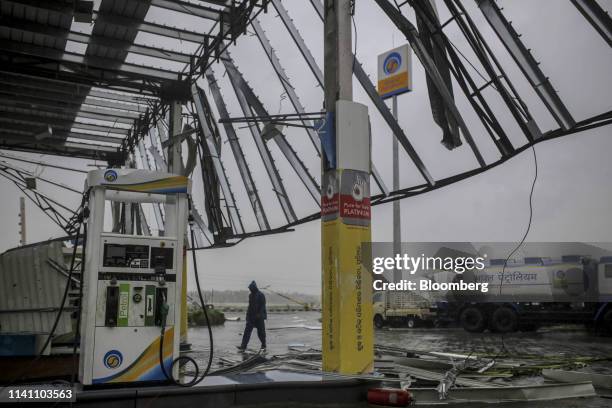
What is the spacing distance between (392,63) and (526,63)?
32.7 ft

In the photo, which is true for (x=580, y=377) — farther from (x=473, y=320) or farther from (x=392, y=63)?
(x=473, y=320)

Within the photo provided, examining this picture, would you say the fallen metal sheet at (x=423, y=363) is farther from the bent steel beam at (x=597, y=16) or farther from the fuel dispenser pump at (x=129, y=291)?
the bent steel beam at (x=597, y=16)

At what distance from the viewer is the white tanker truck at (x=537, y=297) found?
19453mm

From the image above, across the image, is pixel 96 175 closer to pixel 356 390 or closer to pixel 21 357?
pixel 21 357

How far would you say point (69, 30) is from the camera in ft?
43.7

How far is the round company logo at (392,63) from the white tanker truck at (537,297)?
815 centimetres

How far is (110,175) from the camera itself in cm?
668

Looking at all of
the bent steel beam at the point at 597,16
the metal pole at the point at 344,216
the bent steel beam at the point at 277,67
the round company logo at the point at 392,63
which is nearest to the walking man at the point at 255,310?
the bent steel beam at the point at 277,67

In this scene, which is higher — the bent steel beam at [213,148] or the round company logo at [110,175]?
the bent steel beam at [213,148]

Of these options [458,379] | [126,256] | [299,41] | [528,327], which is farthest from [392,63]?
[126,256]

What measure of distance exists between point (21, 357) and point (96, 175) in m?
3.13

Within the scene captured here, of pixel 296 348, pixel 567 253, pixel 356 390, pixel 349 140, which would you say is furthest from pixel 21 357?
pixel 567 253

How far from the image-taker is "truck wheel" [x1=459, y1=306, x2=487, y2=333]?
846 inches

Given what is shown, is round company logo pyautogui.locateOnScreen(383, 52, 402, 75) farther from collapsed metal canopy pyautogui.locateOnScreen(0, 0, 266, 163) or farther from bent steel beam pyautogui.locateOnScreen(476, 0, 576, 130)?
bent steel beam pyautogui.locateOnScreen(476, 0, 576, 130)
